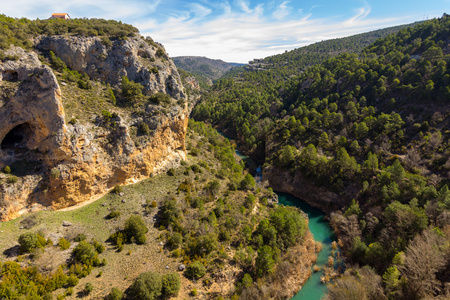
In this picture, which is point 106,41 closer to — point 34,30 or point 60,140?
point 34,30

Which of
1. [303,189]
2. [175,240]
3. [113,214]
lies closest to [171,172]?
[113,214]

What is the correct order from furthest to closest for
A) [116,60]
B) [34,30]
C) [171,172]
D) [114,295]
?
[116,60]
[171,172]
[34,30]
[114,295]

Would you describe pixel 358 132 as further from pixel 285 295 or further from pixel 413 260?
pixel 285 295

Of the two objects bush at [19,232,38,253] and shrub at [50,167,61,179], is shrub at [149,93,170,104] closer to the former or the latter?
shrub at [50,167,61,179]

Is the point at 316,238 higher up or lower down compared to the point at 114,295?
lower down

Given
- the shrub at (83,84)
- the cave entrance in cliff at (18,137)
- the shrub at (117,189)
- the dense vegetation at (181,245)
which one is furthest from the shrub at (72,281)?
the shrub at (83,84)

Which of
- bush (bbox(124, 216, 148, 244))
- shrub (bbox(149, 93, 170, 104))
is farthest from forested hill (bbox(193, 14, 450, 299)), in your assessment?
shrub (bbox(149, 93, 170, 104))

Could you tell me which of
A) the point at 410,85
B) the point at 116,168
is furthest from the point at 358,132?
the point at 116,168
